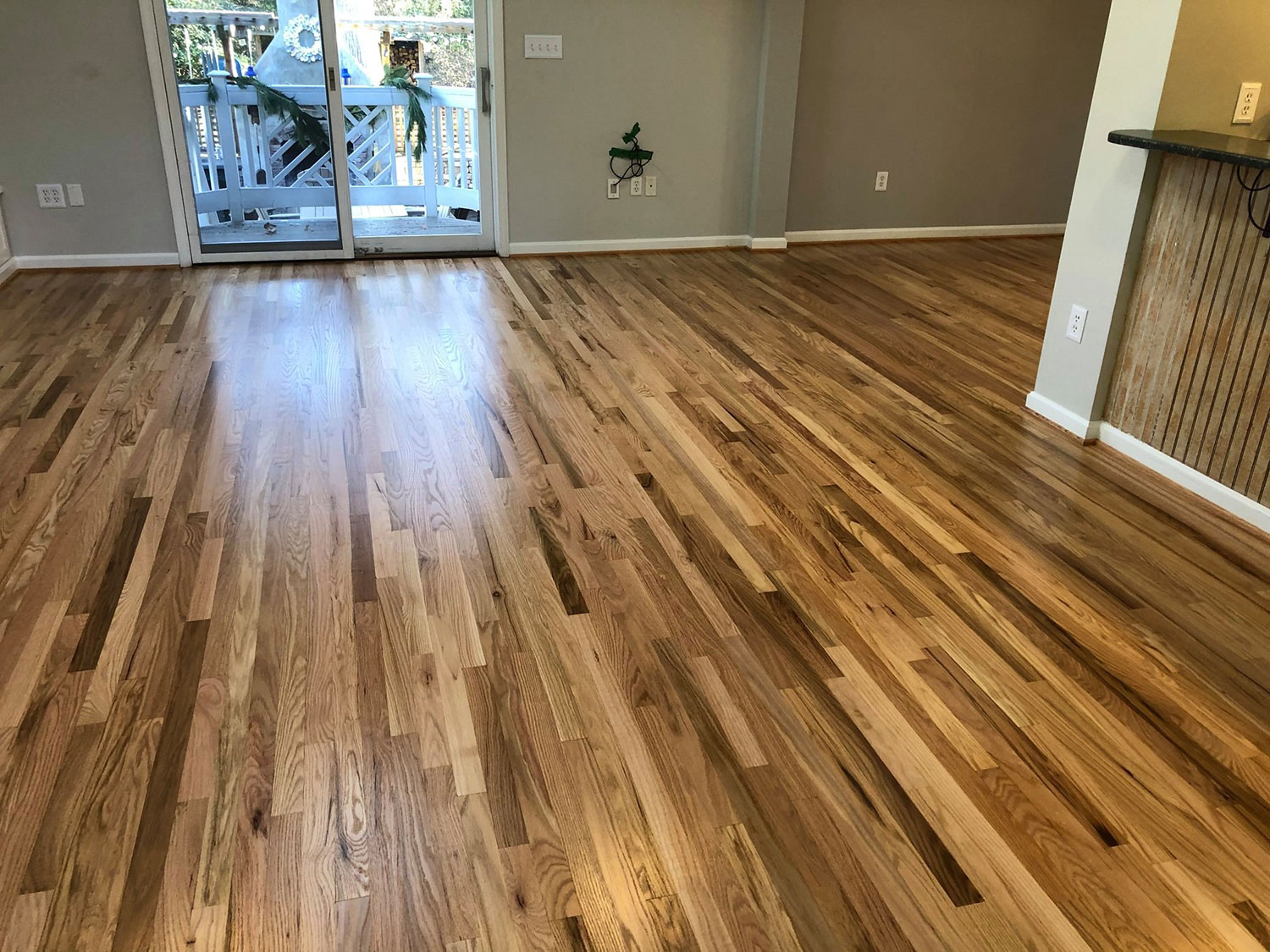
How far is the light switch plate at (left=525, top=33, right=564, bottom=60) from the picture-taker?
17.7 ft

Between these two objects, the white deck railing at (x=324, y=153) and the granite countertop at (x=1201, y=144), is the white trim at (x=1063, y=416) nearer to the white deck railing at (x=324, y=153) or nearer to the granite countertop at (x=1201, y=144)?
the granite countertop at (x=1201, y=144)

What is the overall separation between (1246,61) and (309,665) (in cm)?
323

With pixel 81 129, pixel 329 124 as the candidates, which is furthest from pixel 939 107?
pixel 81 129

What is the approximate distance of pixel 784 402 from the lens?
3.74 meters

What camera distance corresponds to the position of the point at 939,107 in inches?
247

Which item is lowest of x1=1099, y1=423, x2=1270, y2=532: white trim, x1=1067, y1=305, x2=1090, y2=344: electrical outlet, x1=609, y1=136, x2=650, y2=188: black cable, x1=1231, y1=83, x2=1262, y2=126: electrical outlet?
x1=1099, y1=423, x2=1270, y2=532: white trim

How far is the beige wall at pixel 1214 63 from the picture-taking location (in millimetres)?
2908

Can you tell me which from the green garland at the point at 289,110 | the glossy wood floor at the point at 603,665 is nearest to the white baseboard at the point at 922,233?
the glossy wood floor at the point at 603,665

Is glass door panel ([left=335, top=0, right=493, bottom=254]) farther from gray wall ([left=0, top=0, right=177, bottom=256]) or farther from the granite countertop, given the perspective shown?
the granite countertop

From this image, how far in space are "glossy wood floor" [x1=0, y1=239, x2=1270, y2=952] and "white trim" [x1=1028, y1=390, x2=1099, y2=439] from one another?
0.18 feet

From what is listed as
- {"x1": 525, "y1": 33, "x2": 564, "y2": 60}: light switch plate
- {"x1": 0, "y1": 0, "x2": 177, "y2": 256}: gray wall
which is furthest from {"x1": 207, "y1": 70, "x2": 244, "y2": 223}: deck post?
{"x1": 525, "y1": 33, "x2": 564, "y2": 60}: light switch plate

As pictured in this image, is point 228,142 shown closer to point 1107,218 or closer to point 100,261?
point 100,261

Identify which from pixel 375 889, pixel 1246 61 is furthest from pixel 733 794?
pixel 1246 61

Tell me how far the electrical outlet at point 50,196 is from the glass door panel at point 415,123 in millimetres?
1452
